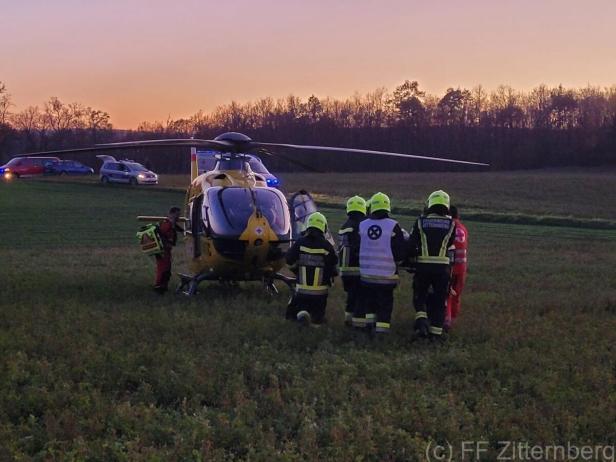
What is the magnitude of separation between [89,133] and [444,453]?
99735 mm

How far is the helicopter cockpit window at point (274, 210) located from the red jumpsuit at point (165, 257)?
6.36 ft

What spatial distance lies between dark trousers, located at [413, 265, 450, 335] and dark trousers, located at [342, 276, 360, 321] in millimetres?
841

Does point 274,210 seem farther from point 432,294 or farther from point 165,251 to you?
point 432,294

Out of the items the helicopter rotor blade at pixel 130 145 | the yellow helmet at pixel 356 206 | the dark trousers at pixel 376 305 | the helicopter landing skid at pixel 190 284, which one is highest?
the helicopter rotor blade at pixel 130 145

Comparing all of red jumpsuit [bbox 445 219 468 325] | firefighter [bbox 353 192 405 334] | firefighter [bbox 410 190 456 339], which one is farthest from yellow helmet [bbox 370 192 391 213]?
red jumpsuit [bbox 445 219 468 325]

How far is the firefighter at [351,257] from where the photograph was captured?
9.61 metres

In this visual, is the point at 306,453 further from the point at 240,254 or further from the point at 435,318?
the point at 240,254

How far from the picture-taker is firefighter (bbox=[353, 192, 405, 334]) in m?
9.03

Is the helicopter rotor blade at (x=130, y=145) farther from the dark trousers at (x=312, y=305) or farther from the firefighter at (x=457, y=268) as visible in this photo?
the firefighter at (x=457, y=268)

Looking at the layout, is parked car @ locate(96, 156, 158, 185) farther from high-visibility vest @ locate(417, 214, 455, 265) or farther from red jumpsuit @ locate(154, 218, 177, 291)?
high-visibility vest @ locate(417, 214, 455, 265)

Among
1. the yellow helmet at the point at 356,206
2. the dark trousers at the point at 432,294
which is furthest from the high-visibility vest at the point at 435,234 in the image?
the yellow helmet at the point at 356,206

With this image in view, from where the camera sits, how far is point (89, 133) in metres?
98.6

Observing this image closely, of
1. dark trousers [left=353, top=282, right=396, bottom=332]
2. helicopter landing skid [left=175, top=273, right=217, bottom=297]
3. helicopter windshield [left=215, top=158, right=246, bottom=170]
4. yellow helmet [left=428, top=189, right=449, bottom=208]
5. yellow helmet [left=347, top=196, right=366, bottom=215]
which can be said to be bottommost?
helicopter landing skid [left=175, top=273, right=217, bottom=297]

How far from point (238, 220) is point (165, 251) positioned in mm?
1779
